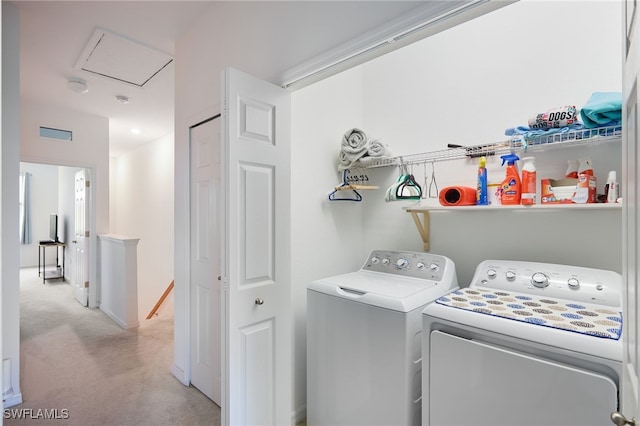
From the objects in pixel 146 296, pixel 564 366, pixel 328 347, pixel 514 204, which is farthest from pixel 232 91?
pixel 146 296

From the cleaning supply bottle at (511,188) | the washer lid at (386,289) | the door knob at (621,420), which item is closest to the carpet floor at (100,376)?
the washer lid at (386,289)

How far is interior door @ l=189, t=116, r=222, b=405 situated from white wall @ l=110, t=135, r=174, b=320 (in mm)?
2473

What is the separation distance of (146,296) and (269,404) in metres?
4.70

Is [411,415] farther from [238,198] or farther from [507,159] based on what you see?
[507,159]

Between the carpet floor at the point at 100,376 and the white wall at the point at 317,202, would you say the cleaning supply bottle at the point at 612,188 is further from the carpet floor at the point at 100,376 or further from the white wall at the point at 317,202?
the carpet floor at the point at 100,376

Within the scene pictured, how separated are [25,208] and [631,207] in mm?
9779

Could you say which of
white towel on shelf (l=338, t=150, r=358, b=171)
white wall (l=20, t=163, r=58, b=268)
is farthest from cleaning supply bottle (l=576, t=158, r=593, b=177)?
white wall (l=20, t=163, r=58, b=268)

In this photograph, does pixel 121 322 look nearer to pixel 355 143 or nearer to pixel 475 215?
pixel 355 143

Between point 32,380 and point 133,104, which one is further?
point 133,104

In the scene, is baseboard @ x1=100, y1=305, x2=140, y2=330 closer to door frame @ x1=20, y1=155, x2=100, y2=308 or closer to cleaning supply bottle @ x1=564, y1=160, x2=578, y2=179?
door frame @ x1=20, y1=155, x2=100, y2=308

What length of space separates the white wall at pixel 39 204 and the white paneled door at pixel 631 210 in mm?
9648

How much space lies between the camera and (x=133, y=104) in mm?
3811

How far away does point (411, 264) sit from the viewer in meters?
2.00

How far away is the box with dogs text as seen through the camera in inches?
61.5
